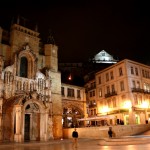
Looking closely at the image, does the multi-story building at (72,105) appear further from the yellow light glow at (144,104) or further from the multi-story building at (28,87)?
the yellow light glow at (144,104)

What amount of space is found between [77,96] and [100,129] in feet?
55.0

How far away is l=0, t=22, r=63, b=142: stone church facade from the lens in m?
32.3

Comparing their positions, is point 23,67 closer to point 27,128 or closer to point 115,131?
point 27,128

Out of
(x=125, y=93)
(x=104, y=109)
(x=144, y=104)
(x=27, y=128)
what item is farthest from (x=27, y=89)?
(x=144, y=104)

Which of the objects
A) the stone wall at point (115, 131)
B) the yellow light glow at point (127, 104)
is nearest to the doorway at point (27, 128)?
the stone wall at point (115, 131)

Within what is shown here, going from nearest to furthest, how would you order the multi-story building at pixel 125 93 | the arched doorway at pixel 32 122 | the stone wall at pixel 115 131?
the stone wall at pixel 115 131, the arched doorway at pixel 32 122, the multi-story building at pixel 125 93

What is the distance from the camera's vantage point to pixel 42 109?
118 ft

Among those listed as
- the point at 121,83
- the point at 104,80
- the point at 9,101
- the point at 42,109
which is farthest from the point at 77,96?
the point at 9,101

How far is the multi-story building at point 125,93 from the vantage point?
142 ft

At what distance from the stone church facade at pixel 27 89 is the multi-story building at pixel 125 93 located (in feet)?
35.0

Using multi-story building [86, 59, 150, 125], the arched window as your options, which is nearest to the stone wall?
multi-story building [86, 59, 150, 125]

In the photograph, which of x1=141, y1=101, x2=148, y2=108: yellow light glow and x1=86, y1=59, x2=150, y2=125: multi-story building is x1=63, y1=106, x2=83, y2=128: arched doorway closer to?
x1=86, y1=59, x2=150, y2=125: multi-story building

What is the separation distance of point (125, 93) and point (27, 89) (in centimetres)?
2095

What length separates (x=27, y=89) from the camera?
122 feet
